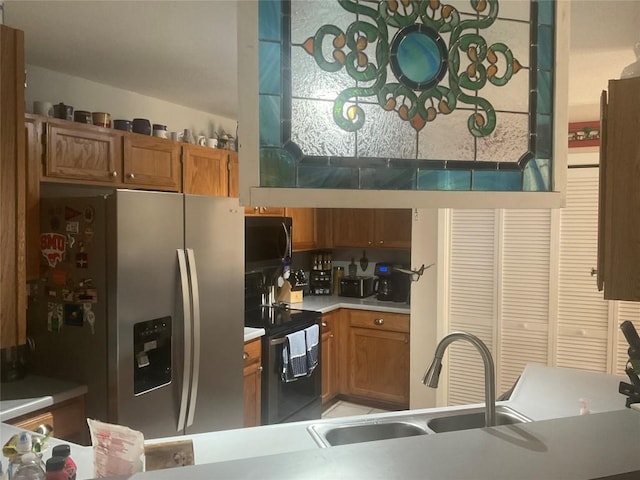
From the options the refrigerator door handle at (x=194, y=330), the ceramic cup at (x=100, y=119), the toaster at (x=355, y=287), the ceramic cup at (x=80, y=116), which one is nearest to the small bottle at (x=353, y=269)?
the toaster at (x=355, y=287)

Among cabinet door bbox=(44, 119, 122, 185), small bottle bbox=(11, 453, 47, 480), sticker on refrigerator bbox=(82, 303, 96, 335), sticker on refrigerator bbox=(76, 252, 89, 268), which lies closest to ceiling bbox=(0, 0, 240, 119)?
cabinet door bbox=(44, 119, 122, 185)

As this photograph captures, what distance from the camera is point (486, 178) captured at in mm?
1207

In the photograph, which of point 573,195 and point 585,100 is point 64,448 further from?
point 585,100

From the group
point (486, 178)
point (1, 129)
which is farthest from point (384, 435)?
point (1, 129)

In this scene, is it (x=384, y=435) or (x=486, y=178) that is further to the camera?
(x=384, y=435)

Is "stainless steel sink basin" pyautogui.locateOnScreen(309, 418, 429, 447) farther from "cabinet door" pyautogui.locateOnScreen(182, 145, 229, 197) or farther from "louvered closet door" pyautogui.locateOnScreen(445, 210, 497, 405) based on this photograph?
"cabinet door" pyautogui.locateOnScreen(182, 145, 229, 197)

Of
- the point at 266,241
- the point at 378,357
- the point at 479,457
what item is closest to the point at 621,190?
the point at 479,457

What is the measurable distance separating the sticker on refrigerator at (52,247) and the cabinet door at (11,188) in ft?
3.07

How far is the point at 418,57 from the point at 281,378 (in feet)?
8.83

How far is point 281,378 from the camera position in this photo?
342cm

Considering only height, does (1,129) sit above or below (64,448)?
above

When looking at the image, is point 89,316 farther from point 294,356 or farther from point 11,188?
point 294,356

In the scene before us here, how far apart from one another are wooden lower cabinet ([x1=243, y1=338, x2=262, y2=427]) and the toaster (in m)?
1.49

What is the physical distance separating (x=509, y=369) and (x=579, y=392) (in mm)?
1399
